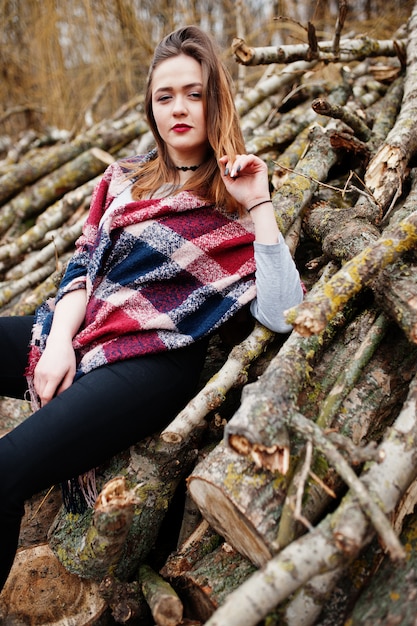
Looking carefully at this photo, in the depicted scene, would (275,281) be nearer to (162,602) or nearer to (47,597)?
(162,602)

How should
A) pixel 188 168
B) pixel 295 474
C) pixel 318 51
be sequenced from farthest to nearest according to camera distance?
1. pixel 318 51
2. pixel 188 168
3. pixel 295 474

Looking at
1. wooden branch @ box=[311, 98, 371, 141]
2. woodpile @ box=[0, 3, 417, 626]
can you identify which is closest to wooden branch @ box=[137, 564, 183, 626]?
woodpile @ box=[0, 3, 417, 626]

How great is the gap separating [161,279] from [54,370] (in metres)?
0.46

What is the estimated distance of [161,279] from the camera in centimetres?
172

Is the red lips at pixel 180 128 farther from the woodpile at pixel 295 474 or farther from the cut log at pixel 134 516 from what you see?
the cut log at pixel 134 516

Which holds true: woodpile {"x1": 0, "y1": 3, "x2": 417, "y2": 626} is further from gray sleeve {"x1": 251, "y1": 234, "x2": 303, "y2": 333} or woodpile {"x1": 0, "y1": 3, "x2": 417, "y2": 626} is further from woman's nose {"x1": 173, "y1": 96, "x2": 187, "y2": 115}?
woman's nose {"x1": 173, "y1": 96, "x2": 187, "y2": 115}

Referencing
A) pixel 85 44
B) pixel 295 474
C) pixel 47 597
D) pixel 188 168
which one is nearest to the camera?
pixel 295 474

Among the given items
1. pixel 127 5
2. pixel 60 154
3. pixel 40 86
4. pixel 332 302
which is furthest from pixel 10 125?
pixel 332 302

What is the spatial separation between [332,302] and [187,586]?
2.92ft

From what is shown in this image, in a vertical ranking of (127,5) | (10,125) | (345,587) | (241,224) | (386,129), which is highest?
(127,5)

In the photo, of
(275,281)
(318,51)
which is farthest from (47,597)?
(318,51)

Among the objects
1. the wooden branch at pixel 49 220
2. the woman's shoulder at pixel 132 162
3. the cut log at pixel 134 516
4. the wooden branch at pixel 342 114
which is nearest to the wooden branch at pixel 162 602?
the cut log at pixel 134 516

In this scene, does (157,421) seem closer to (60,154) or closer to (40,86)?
(60,154)

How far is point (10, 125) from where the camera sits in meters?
7.81
